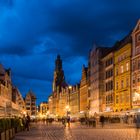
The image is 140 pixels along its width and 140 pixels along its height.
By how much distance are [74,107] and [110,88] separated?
7654cm

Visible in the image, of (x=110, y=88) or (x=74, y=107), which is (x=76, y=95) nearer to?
(x=74, y=107)

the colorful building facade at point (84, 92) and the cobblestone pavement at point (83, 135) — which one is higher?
the colorful building facade at point (84, 92)

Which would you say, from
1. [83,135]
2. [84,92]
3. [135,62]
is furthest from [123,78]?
[83,135]

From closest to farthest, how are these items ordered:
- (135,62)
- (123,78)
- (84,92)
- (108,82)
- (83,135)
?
(83,135)
(135,62)
(123,78)
(108,82)
(84,92)

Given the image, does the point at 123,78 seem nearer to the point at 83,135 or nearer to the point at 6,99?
the point at 6,99

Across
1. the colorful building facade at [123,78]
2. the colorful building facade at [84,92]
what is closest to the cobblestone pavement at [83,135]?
the colorful building facade at [123,78]

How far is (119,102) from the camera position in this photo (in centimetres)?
10156

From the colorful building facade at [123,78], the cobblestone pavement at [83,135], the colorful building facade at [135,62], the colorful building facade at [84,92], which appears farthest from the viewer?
the colorful building facade at [84,92]

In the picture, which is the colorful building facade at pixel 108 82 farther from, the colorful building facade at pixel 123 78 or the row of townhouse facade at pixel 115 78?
the colorful building facade at pixel 123 78

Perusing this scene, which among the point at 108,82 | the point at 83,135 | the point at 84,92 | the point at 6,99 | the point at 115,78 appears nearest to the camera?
the point at 83,135

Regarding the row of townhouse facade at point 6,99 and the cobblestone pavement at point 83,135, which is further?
the row of townhouse facade at point 6,99

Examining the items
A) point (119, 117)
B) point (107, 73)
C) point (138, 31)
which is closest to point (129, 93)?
point (119, 117)

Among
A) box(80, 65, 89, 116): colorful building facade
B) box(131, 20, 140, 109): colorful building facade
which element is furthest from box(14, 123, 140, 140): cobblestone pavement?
box(80, 65, 89, 116): colorful building facade

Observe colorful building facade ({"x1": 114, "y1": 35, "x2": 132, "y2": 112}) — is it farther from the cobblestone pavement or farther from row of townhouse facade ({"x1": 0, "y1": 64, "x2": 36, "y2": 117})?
the cobblestone pavement
